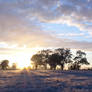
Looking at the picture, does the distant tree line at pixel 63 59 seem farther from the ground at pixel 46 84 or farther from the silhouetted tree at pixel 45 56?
the ground at pixel 46 84

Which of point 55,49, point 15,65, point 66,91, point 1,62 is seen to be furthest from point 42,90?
point 15,65

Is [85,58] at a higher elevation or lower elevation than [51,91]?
higher

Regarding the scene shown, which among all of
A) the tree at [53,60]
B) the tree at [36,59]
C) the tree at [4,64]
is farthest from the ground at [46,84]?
the tree at [4,64]

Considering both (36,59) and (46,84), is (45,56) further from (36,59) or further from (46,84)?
(46,84)

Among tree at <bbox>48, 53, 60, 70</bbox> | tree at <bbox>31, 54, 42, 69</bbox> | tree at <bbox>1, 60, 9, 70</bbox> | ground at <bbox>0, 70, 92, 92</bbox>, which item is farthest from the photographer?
tree at <bbox>1, 60, 9, 70</bbox>

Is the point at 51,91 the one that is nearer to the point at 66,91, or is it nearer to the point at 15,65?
the point at 66,91

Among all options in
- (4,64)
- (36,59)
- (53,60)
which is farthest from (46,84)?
(4,64)

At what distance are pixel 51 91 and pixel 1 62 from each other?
424ft

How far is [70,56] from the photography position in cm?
9575

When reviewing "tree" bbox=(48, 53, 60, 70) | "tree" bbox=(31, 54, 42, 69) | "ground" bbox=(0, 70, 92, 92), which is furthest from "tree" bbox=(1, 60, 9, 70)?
"ground" bbox=(0, 70, 92, 92)

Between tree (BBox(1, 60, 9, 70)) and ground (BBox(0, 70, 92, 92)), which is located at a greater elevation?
tree (BBox(1, 60, 9, 70))

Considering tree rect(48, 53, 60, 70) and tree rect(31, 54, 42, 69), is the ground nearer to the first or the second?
tree rect(48, 53, 60, 70)

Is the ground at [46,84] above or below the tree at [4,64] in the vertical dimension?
below

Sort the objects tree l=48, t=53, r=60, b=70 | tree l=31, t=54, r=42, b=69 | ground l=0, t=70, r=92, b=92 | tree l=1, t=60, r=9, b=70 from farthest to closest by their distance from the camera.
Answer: tree l=1, t=60, r=9, b=70, tree l=31, t=54, r=42, b=69, tree l=48, t=53, r=60, b=70, ground l=0, t=70, r=92, b=92
